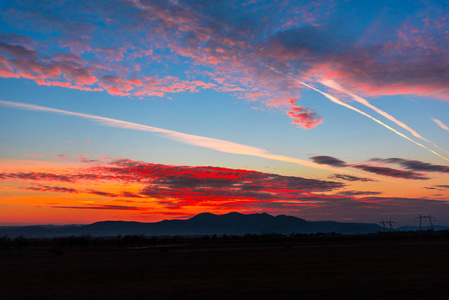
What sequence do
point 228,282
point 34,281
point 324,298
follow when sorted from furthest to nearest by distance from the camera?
point 34,281 → point 228,282 → point 324,298

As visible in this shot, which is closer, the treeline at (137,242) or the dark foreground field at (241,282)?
the dark foreground field at (241,282)

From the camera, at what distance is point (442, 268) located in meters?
29.2

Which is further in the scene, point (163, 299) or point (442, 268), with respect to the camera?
point (442, 268)

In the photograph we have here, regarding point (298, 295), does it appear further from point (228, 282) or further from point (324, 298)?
point (228, 282)

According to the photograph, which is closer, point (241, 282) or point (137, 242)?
point (241, 282)

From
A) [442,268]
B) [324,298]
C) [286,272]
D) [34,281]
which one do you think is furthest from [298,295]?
[34,281]

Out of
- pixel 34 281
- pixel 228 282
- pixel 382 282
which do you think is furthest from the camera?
pixel 34 281

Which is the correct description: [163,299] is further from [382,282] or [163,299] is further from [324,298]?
[382,282]

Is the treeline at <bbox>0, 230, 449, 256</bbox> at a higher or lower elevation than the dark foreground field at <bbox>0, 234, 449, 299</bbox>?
lower

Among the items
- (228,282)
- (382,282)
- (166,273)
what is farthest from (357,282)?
(166,273)

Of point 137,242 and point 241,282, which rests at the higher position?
point 241,282

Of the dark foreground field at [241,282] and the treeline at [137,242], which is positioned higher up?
the dark foreground field at [241,282]

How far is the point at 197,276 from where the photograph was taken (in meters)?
28.4

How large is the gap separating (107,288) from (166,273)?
7.45 metres
